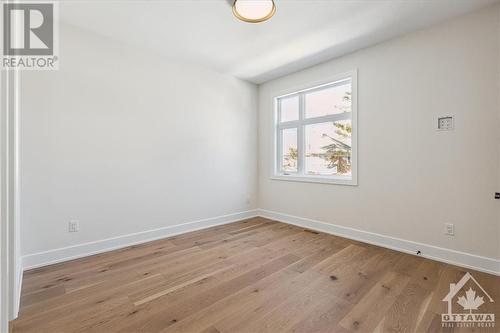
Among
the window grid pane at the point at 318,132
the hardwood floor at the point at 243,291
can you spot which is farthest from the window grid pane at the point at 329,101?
the hardwood floor at the point at 243,291

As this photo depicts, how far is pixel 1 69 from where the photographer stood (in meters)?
1.15

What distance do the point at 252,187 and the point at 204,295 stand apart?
2.67m

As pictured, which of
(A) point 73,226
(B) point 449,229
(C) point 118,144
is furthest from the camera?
(C) point 118,144

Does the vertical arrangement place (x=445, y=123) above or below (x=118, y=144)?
above

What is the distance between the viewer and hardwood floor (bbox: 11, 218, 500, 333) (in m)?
1.47

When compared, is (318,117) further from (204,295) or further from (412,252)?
(204,295)

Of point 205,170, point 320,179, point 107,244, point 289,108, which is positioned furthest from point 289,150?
point 107,244

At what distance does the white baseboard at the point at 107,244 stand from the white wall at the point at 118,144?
0.06 meters

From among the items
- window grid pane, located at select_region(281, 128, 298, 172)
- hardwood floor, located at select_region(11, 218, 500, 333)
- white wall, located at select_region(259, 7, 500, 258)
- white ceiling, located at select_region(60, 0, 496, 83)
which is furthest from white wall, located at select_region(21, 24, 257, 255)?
white wall, located at select_region(259, 7, 500, 258)

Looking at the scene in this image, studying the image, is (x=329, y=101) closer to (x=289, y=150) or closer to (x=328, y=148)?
(x=328, y=148)

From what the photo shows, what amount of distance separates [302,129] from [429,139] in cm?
178

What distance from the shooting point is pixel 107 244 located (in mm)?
2674

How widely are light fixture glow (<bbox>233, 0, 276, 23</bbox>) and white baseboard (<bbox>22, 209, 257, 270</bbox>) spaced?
276 centimetres

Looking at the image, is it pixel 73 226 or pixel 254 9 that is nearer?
pixel 254 9
